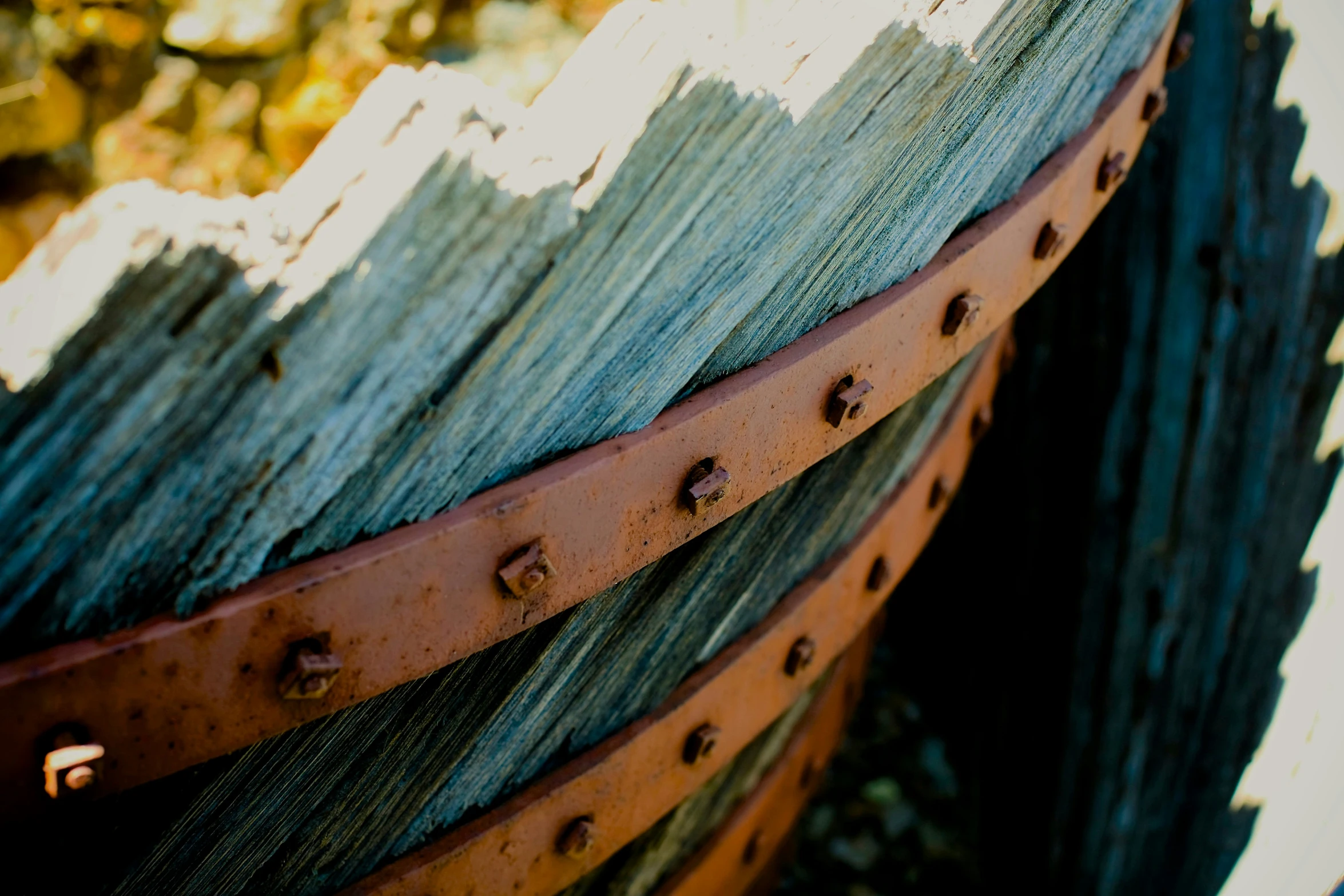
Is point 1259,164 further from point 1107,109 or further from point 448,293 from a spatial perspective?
point 448,293

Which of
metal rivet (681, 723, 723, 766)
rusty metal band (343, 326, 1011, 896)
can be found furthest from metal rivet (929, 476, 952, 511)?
metal rivet (681, 723, 723, 766)

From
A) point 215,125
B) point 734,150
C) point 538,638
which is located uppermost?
point 215,125

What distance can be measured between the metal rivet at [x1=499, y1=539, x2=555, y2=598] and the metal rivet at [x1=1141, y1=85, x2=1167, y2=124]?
1.30 metres

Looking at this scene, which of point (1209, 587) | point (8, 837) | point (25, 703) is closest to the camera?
point (25, 703)

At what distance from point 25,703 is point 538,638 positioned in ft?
1.76

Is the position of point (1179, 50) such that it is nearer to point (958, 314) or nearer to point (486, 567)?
point (958, 314)

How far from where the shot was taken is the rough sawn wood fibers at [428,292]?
2.39 feet

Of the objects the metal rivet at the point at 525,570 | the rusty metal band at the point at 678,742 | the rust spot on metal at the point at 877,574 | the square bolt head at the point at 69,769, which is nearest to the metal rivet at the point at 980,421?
the rusty metal band at the point at 678,742

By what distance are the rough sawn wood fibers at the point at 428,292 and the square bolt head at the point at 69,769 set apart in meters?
0.09

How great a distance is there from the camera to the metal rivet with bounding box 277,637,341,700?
0.83 metres

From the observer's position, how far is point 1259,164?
209 cm

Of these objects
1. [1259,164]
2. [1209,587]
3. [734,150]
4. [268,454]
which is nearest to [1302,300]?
[1259,164]

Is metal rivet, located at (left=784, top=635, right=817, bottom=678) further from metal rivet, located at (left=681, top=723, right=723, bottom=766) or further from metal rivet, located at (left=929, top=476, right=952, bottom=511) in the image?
metal rivet, located at (left=929, top=476, right=952, bottom=511)

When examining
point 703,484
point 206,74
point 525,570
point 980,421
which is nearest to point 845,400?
point 703,484
